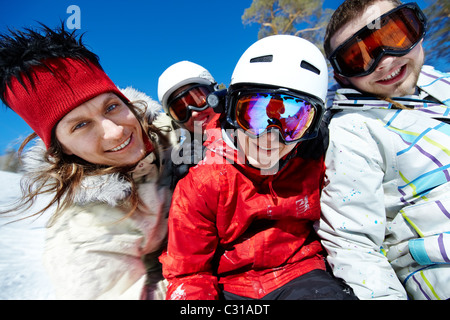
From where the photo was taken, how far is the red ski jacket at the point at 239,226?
1326 mm

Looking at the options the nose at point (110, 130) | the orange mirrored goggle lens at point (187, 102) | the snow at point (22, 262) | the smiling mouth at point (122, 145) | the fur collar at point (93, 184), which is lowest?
the snow at point (22, 262)

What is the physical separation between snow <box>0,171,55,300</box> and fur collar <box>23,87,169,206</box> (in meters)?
0.47

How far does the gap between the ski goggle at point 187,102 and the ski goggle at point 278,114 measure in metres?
1.18

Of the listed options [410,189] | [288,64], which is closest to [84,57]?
[288,64]

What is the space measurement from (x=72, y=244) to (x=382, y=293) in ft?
5.67

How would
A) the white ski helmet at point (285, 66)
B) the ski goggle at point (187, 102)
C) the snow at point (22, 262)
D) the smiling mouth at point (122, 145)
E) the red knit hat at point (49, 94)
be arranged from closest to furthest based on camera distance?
the white ski helmet at point (285, 66) → the red knit hat at point (49, 94) → the smiling mouth at point (122, 145) → the snow at point (22, 262) → the ski goggle at point (187, 102)

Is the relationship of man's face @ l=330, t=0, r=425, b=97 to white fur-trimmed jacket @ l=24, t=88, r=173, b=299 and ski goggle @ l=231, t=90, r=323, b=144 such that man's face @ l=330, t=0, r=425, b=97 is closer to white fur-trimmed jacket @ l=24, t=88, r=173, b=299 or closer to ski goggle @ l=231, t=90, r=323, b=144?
ski goggle @ l=231, t=90, r=323, b=144

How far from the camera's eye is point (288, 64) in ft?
3.97

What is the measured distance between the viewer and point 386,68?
145 cm

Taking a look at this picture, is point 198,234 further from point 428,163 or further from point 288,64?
point 428,163

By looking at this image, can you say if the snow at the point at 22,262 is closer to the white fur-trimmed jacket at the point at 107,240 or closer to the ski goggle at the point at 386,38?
the white fur-trimmed jacket at the point at 107,240

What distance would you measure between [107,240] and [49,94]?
94cm

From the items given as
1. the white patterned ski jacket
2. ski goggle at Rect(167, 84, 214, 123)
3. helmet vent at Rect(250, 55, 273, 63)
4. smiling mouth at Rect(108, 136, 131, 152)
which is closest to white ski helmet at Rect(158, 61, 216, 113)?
ski goggle at Rect(167, 84, 214, 123)

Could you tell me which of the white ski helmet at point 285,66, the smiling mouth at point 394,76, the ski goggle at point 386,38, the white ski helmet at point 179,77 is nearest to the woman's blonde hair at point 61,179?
the white ski helmet at point 285,66
